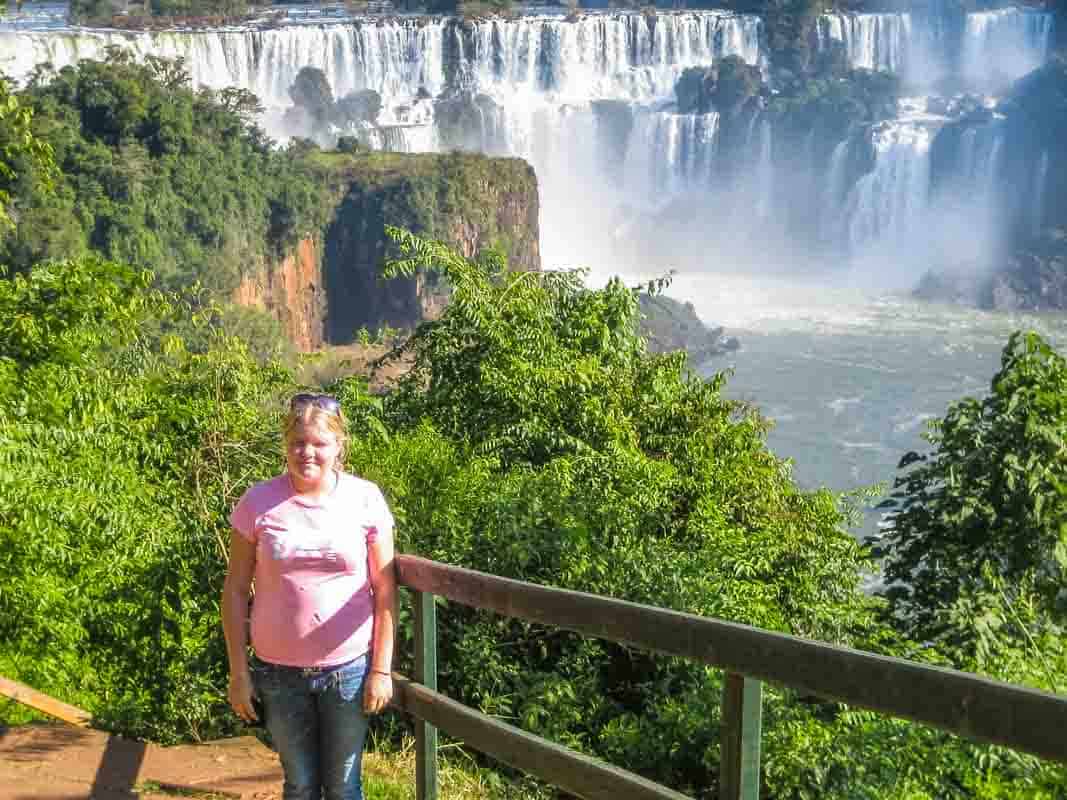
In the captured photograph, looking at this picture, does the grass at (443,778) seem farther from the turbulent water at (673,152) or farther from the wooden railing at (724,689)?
the turbulent water at (673,152)

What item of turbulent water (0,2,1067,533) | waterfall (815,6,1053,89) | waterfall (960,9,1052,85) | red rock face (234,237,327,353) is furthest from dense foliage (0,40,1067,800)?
waterfall (960,9,1052,85)

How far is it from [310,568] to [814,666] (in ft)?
3.37

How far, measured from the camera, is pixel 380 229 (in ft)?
138

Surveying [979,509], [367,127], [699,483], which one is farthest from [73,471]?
[367,127]

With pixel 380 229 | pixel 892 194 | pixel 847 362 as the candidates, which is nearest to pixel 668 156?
pixel 892 194

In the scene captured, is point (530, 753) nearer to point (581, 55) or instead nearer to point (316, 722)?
point (316, 722)

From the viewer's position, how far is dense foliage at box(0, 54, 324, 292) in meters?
33.3

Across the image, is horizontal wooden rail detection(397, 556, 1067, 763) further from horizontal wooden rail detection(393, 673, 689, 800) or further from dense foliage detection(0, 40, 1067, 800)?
dense foliage detection(0, 40, 1067, 800)

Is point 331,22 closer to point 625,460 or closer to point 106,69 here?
point 106,69

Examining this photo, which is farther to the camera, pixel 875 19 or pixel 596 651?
pixel 875 19

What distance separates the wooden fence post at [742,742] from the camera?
2.19 m

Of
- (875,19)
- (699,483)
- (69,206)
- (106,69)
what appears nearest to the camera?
(699,483)

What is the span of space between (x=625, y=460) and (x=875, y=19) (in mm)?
63859

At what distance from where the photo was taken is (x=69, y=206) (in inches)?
1300
